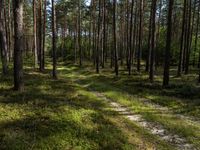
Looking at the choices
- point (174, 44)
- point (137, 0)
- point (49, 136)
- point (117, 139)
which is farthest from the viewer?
point (174, 44)

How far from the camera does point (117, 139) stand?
10375 mm

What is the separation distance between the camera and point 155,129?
1264cm

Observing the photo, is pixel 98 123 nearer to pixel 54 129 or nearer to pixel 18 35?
pixel 54 129

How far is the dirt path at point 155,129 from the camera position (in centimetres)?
1087

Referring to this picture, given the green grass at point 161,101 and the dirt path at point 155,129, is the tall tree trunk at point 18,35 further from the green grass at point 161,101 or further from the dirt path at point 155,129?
the green grass at point 161,101

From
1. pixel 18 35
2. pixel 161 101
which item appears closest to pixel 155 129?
pixel 161 101

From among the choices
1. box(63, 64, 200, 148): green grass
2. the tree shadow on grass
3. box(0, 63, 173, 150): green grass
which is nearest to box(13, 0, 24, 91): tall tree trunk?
box(0, 63, 173, 150): green grass

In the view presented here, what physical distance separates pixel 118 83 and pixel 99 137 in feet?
Result: 52.1

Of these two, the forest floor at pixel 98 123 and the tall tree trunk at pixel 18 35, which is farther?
the tall tree trunk at pixel 18 35

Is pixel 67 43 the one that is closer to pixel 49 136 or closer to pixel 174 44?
pixel 174 44

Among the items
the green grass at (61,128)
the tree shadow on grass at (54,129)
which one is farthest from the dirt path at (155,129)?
the tree shadow on grass at (54,129)

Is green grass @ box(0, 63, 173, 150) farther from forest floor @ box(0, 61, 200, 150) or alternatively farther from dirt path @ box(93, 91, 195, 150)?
dirt path @ box(93, 91, 195, 150)

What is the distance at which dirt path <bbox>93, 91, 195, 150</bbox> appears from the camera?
10870 mm

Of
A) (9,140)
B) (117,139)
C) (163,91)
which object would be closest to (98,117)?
(117,139)
